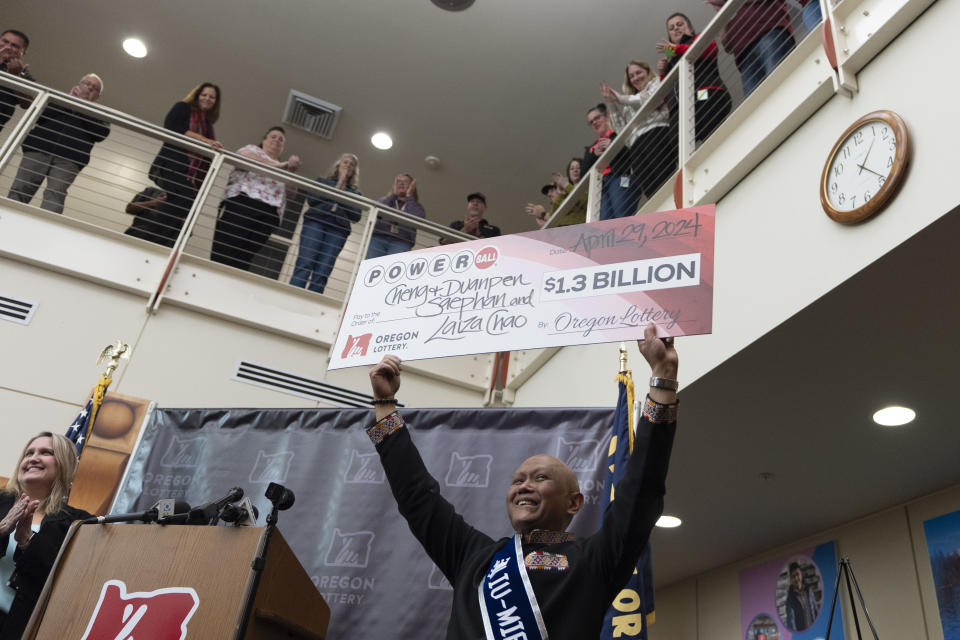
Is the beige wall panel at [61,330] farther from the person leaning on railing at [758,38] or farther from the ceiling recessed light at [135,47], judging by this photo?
the ceiling recessed light at [135,47]

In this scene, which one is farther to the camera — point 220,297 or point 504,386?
point 504,386

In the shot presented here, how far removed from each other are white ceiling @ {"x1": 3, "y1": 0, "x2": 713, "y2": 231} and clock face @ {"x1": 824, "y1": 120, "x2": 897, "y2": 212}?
4.17 metres

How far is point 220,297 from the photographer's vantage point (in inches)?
206

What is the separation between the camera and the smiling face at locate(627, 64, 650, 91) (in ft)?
18.0

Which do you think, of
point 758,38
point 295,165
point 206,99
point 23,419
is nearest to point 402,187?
point 295,165

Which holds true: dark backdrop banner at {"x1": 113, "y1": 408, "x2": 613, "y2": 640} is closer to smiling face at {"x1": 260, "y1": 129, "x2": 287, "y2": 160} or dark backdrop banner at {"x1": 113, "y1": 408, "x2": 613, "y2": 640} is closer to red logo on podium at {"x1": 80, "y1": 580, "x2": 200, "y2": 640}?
red logo on podium at {"x1": 80, "y1": 580, "x2": 200, "y2": 640}

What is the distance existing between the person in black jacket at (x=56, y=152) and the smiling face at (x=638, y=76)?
11.7 feet

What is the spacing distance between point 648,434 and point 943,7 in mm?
2298

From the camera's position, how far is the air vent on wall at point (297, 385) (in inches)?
201

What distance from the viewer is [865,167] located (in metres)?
3.03

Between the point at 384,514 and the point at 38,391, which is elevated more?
the point at 38,391

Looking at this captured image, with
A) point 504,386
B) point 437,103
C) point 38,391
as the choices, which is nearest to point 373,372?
point 38,391

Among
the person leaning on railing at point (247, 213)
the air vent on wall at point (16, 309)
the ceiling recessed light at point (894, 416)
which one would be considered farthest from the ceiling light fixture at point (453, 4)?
the ceiling recessed light at point (894, 416)

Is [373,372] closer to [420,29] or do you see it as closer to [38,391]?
[38,391]
